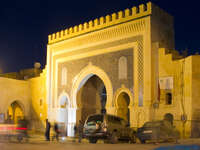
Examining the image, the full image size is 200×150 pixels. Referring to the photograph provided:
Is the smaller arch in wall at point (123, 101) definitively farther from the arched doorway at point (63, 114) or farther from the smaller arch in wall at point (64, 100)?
the arched doorway at point (63, 114)

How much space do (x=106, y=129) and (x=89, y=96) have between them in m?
10.1

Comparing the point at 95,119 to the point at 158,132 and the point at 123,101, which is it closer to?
the point at 158,132

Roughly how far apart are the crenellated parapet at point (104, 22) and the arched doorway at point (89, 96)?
3824 millimetres

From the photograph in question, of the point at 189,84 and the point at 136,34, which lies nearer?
the point at 189,84

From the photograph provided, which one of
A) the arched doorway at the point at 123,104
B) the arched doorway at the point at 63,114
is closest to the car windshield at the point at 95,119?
the arched doorway at the point at 123,104

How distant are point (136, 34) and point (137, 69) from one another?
7.75ft

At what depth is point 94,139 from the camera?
51.5ft

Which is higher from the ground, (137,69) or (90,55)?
(90,55)

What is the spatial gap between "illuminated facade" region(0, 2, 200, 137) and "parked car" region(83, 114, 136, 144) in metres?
3.39

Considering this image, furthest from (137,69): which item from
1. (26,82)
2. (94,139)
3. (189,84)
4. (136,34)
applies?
(26,82)

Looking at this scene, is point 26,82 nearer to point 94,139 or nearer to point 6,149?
point 94,139

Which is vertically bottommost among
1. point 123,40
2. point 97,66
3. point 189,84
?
point 189,84

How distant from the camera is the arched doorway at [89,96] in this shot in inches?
955

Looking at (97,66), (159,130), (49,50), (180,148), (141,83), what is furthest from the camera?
(49,50)
